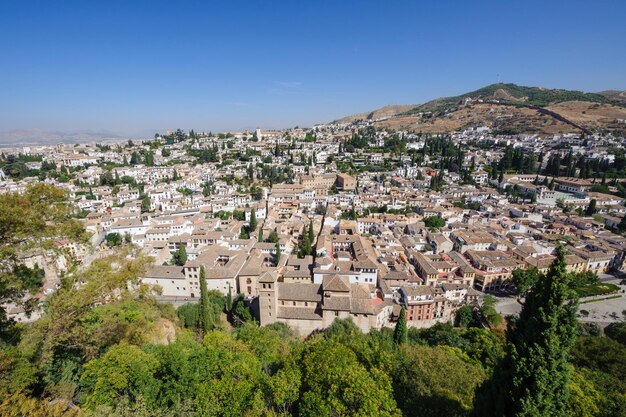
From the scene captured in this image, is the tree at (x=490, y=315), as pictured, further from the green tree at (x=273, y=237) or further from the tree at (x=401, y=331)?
the green tree at (x=273, y=237)

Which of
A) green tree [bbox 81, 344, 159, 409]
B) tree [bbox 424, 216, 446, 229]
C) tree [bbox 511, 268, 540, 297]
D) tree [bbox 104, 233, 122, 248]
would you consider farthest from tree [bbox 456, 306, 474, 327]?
tree [bbox 104, 233, 122, 248]

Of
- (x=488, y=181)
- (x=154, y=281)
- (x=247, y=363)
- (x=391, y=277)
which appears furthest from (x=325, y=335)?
(x=488, y=181)

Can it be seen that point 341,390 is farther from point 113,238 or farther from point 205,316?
point 113,238

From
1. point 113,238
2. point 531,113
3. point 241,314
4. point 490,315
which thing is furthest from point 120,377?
point 531,113

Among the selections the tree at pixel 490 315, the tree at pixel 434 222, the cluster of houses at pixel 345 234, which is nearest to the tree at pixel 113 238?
the cluster of houses at pixel 345 234

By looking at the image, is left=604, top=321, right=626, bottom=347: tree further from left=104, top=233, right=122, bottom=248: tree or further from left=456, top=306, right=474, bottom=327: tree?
left=104, top=233, right=122, bottom=248: tree

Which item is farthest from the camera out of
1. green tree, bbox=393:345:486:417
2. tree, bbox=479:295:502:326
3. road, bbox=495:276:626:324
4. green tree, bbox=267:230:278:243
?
green tree, bbox=267:230:278:243
